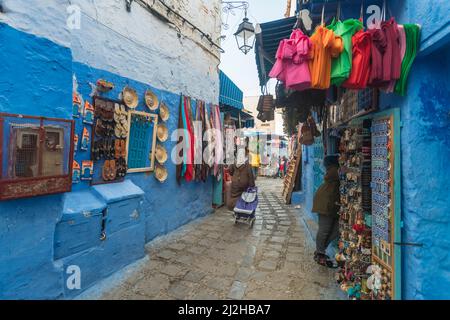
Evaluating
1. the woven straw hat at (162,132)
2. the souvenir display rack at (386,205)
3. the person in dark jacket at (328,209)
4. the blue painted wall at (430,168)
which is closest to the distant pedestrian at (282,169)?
the woven straw hat at (162,132)

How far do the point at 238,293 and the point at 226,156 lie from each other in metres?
6.38

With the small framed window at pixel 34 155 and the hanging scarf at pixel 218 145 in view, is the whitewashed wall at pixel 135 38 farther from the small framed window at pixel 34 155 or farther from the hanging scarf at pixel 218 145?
the small framed window at pixel 34 155

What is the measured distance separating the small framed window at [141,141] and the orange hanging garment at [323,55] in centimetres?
348

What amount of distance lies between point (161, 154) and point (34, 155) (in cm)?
295

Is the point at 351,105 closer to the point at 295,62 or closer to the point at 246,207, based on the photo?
the point at 295,62

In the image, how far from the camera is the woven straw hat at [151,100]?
206 inches

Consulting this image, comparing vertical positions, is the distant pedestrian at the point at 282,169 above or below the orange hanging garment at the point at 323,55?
below

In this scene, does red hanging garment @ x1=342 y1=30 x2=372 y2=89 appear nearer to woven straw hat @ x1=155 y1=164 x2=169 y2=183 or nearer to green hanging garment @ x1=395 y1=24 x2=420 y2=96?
green hanging garment @ x1=395 y1=24 x2=420 y2=96

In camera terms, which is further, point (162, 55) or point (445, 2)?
point (162, 55)

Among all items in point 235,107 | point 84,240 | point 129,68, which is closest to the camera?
point 84,240

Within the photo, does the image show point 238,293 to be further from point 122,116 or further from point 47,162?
point 122,116

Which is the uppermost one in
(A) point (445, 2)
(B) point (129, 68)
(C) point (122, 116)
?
(B) point (129, 68)
